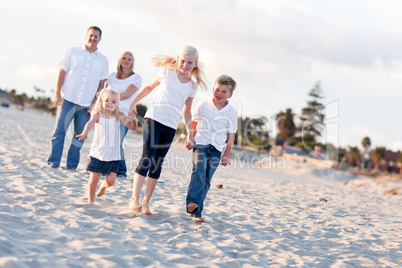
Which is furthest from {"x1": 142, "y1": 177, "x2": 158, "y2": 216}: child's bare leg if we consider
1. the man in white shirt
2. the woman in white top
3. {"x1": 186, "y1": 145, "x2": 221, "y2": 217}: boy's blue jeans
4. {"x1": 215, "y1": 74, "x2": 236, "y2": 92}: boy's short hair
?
the man in white shirt

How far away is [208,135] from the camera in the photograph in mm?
4195

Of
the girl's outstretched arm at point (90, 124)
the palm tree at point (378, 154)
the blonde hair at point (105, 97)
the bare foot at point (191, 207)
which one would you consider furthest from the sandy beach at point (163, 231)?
the palm tree at point (378, 154)

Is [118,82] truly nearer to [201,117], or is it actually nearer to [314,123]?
[201,117]

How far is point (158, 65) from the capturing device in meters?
4.16

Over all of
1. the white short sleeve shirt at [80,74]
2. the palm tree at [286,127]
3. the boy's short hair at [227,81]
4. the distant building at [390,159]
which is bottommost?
the distant building at [390,159]

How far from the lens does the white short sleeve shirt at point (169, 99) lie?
399cm

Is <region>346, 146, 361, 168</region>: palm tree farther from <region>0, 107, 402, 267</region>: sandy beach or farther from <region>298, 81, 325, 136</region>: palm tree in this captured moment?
<region>0, 107, 402, 267</region>: sandy beach

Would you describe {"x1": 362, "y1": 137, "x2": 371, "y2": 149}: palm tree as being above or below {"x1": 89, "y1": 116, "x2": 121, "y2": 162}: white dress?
above

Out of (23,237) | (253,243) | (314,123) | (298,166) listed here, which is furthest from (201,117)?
(314,123)

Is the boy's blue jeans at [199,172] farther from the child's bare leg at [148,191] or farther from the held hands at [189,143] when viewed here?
the child's bare leg at [148,191]

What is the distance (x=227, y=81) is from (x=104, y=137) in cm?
149

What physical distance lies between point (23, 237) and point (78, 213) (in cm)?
89

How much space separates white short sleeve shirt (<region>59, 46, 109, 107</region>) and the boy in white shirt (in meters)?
2.35

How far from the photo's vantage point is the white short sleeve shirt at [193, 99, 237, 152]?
13.8ft
